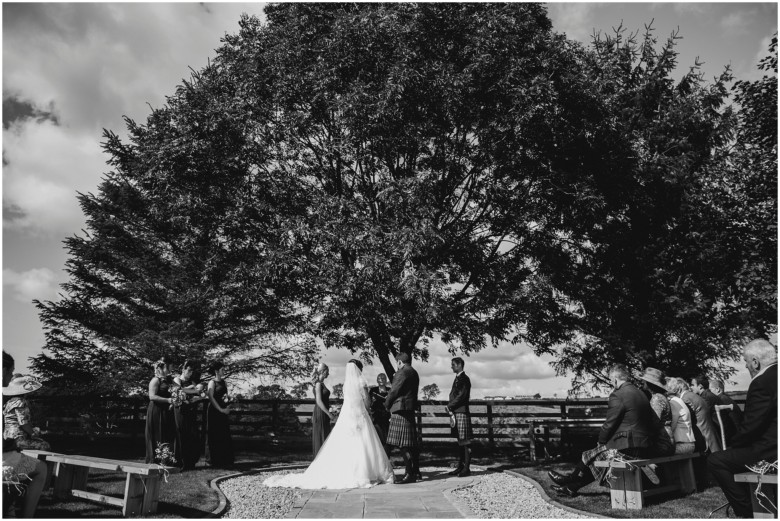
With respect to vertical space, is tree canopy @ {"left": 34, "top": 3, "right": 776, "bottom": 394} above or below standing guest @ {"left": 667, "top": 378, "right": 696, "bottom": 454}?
above

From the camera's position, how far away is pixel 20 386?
6.09 m

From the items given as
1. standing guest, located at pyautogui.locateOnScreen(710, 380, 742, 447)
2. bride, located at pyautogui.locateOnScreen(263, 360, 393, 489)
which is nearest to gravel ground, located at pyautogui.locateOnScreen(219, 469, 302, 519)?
bride, located at pyautogui.locateOnScreen(263, 360, 393, 489)

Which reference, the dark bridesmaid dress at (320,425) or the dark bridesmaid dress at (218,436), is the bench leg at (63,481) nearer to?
the dark bridesmaid dress at (218,436)

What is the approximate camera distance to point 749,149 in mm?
14609

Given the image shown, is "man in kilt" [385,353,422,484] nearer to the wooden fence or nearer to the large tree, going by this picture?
the large tree

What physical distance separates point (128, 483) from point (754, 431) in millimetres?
6656

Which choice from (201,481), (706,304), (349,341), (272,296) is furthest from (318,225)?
(706,304)

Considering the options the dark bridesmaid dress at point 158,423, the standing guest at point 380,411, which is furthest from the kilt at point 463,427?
the dark bridesmaid dress at point 158,423

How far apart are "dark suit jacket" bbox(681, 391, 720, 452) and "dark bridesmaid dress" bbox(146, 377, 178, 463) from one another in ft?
27.7

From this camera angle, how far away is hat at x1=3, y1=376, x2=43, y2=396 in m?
6.01

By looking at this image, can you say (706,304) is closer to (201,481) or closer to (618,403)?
Answer: (618,403)

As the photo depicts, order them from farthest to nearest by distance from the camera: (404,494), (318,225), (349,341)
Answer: (349,341), (318,225), (404,494)

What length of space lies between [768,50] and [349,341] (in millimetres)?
14030

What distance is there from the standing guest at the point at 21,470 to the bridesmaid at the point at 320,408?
547cm
